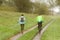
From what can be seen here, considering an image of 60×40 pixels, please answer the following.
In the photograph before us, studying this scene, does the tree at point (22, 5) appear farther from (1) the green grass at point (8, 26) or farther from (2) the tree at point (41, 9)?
(1) the green grass at point (8, 26)

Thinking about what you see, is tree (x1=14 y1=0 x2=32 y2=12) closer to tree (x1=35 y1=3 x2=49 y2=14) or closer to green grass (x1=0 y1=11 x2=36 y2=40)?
tree (x1=35 y1=3 x2=49 y2=14)

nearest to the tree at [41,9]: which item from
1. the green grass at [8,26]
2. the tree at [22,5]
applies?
the tree at [22,5]

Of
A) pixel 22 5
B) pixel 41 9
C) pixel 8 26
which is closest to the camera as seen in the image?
pixel 8 26

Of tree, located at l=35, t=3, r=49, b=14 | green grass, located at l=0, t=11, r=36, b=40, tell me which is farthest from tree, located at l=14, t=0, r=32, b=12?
green grass, located at l=0, t=11, r=36, b=40

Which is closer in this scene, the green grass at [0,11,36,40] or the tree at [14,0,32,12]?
the green grass at [0,11,36,40]

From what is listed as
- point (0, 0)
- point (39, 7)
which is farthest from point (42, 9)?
point (0, 0)

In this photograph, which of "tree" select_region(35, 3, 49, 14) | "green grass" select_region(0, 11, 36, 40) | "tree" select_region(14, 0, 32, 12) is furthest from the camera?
"tree" select_region(35, 3, 49, 14)

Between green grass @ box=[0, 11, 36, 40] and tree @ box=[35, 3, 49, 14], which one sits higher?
tree @ box=[35, 3, 49, 14]

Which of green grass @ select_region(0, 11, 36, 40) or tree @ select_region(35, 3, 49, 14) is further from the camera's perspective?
tree @ select_region(35, 3, 49, 14)

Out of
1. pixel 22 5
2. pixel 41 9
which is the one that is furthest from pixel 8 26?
pixel 41 9

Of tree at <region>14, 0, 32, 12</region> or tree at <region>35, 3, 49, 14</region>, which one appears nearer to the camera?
tree at <region>14, 0, 32, 12</region>

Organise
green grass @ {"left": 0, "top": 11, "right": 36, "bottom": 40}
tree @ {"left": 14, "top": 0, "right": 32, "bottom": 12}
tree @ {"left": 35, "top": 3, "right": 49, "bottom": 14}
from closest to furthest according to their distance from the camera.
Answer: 1. green grass @ {"left": 0, "top": 11, "right": 36, "bottom": 40}
2. tree @ {"left": 14, "top": 0, "right": 32, "bottom": 12}
3. tree @ {"left": 35, "top": 3, "right": 49, "bottom": 14}

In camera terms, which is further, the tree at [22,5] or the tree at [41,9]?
the tree at [41,9]

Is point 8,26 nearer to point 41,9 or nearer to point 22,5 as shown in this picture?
point 22,5
